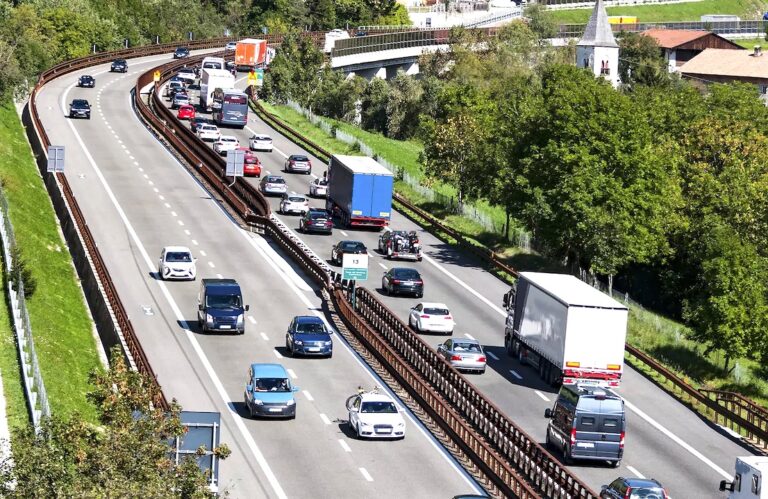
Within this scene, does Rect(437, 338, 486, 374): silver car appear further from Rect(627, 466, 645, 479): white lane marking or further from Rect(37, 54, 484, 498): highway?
Rect(627, 466, 645, 479): white lane marking

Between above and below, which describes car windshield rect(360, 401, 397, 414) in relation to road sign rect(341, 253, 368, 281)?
below

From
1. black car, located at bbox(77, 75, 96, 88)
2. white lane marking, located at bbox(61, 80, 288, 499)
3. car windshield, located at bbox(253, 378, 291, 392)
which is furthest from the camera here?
black car, located at bbox(77, 75, 96, 88)

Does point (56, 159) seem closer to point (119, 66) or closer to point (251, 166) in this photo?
point (251, 166)

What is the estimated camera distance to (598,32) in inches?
7087

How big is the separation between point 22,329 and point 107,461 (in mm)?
26949

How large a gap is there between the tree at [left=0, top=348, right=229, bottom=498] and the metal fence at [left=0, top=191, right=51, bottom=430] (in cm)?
607

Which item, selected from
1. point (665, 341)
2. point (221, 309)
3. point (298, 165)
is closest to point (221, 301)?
point (221, 309)

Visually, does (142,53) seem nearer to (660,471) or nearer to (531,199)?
(531,199)

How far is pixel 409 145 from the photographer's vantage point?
14112 centimetres

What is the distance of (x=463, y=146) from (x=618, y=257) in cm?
2405

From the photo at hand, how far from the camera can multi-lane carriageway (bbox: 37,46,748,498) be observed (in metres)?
45.4

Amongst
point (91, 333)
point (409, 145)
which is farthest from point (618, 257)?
point (409, 145)

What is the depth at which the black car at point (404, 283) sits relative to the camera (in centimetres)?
6950

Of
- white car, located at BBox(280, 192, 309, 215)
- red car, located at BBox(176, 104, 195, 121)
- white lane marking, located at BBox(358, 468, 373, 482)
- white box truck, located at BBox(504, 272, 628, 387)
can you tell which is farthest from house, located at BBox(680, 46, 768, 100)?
white lane marking, located at BBox(358, 468, 373, 482)
